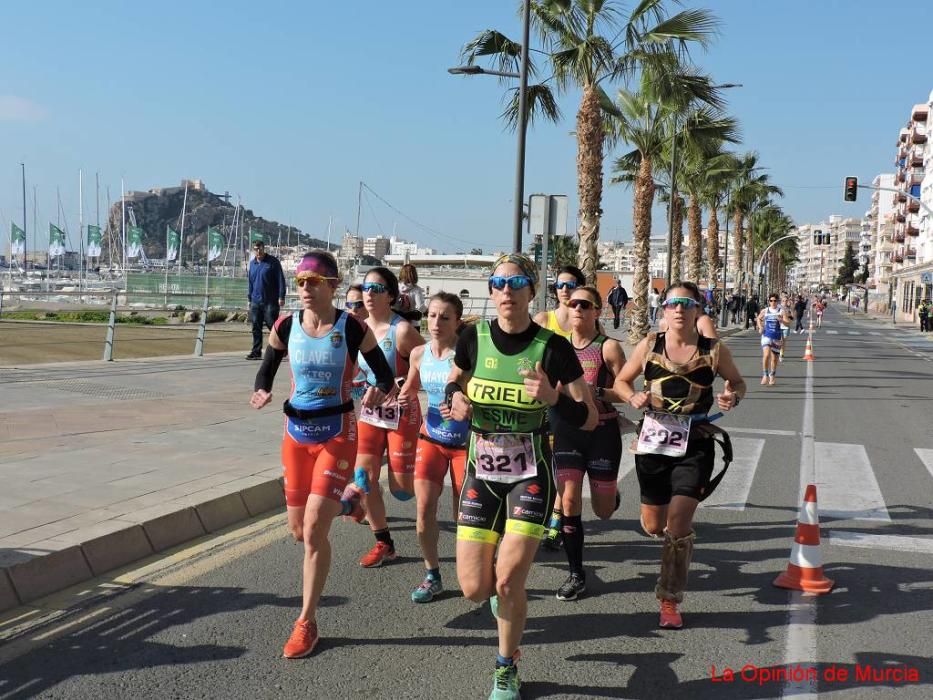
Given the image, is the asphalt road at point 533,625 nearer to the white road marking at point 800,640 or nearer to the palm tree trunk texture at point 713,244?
the white road marking at point 800,640

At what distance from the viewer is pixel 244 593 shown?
502 centimetres

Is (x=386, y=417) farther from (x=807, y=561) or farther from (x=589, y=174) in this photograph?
(x=589, y=174)

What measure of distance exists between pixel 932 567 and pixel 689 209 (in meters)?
36.7

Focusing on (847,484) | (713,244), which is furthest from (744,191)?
(847,484)

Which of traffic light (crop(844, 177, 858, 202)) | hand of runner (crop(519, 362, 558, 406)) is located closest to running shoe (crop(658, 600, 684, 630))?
hand of runner (crop(519, 362, 558, 406))

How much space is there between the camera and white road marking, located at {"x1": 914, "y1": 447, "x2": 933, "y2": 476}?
9.62 metres

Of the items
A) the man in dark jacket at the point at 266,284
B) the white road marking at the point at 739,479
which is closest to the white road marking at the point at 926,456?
the white road marking at the point at 739,479

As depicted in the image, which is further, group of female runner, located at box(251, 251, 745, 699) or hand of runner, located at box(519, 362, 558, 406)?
group of female runner, located at box(251, 251, 745, 699)

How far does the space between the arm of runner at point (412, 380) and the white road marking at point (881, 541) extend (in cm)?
324

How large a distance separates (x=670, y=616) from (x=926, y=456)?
22.7 ft

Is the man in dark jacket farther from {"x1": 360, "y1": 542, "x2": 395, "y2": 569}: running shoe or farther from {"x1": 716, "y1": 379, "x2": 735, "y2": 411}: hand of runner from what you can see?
{"x1": 716, "y1": 379, "x2": 735, "y2": 411}: hand of runner

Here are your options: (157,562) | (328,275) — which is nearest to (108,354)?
(157,562)

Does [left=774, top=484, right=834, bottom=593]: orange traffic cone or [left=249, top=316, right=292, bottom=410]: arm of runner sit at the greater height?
[left=249, top=316, right=292, bottom=410]: arm of runner

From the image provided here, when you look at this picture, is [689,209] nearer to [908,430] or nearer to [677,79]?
[677,79]
